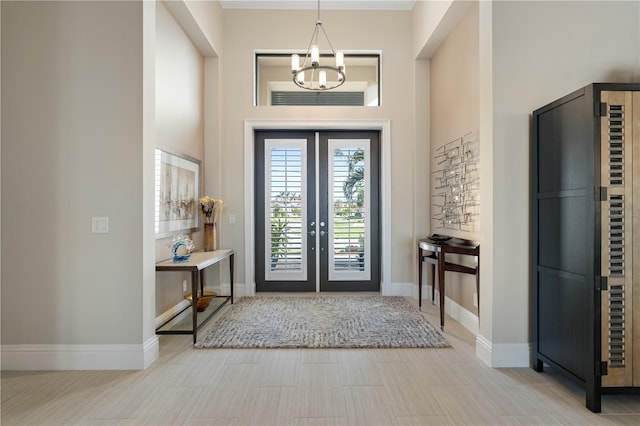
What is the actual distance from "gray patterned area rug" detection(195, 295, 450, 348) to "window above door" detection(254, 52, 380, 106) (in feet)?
9.39

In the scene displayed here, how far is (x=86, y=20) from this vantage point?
284cm

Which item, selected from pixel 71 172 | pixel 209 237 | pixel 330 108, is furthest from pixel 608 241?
pixel 209 237

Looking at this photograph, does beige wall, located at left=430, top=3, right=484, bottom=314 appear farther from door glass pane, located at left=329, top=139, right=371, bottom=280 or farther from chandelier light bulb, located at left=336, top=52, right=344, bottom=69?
chandelier light bulb, located at left=336, top=52, right=344, bottom=69

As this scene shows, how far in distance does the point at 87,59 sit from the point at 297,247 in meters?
3.49

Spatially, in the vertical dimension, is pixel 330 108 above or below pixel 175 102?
above

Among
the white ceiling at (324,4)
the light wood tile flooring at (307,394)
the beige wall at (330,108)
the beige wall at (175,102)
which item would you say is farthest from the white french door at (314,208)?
the light wood tile flooring at (307,394)

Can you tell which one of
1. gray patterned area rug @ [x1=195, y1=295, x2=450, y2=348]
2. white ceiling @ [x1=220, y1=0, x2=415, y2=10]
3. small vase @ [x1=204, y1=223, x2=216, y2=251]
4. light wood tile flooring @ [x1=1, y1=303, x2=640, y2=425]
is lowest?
light wood tile flooring @ [x1=1, y1=303, x2=640, y2=425]

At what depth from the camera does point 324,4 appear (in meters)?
5.21

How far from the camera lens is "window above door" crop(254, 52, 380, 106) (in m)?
5.41

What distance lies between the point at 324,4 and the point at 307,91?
3.96 feet

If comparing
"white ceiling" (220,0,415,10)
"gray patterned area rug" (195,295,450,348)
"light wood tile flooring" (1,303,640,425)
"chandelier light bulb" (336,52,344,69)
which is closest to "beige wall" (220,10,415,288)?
"white ceiling" (220,0,415,10)

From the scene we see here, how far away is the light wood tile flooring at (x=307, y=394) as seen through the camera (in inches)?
85.2

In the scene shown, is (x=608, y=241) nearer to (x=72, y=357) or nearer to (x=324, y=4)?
(x=72, y=357)

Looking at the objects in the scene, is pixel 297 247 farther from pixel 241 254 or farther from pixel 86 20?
pixel 86 20
